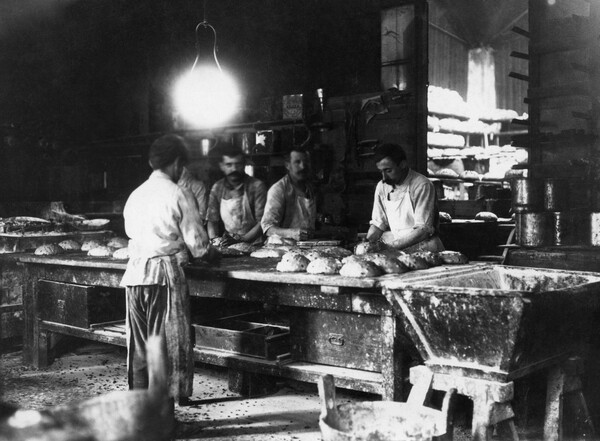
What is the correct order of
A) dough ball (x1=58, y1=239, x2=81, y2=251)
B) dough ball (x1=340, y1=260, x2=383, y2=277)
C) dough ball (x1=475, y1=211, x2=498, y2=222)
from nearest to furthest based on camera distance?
dough ball (x1=340, y1=260, x2=383, y2=277) < dough ball (x1=58, y1=239, x2=81, y2=251) < dough ball (x1=475, y1=211, x2=498, y2=222)

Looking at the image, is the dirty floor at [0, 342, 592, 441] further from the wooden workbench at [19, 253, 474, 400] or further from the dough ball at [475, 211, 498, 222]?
the dough ball at [475, 211, 498, 222]

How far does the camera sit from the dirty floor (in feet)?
13.7

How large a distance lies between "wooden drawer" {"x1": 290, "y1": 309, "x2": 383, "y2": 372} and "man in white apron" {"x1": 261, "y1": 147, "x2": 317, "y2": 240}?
6.32 feet

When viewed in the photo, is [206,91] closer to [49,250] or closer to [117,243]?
[117,243]

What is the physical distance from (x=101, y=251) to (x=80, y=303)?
0.48 m

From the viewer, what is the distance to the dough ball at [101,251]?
5547mm

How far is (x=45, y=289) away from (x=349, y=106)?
4626mm

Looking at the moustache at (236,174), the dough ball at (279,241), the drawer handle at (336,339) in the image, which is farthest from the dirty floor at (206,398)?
the moustache at (236,174)

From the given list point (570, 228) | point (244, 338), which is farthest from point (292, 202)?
point (570, 228)

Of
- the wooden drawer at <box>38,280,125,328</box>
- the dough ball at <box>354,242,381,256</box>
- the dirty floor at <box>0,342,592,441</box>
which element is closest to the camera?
the dirty floor at <box>0,342,592,441</box>

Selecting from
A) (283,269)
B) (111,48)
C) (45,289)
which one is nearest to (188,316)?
(283,269)

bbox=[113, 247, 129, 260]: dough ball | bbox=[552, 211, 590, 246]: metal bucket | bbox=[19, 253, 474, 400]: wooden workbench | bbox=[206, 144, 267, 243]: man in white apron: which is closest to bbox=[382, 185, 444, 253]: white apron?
bbox=[19, 253, 474, 400]: wooden workbench

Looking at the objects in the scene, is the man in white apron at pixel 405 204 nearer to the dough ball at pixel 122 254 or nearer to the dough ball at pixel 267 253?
the dough ball at pixel 267 253

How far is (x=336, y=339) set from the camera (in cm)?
403
